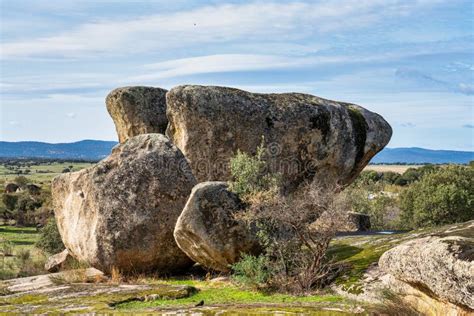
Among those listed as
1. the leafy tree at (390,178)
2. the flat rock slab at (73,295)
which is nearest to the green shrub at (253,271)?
the flat rock slab at (73,295)

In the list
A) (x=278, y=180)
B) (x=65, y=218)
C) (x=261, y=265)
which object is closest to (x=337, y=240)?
(x=278, y=180)

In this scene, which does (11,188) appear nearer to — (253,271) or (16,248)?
(16,248)

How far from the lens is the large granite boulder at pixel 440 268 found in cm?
1438

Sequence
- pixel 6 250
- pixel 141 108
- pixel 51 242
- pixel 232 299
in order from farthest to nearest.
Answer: pixel 6 250
pixel 51 242
pixel 141 108
pixel 232 299

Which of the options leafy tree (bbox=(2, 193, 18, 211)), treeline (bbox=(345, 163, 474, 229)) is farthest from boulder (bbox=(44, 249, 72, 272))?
leafy tree (bbox=(2, 193, 18, 211))

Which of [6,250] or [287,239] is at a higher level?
[287,239]

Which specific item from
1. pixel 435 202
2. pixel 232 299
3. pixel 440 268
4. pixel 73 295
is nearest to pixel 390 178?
pixel 435 202

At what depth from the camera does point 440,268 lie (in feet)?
49.2

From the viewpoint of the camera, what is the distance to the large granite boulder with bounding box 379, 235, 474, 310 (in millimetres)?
14375

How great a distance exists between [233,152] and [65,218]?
784 centimetres

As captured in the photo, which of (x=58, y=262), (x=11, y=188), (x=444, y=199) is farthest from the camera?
(x=11, y=188)

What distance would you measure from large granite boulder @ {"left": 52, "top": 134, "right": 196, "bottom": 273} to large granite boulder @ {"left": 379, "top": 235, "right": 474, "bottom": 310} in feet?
36.8

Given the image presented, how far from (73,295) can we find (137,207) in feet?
15.4

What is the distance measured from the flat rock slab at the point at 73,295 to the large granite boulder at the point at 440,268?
825 cm
